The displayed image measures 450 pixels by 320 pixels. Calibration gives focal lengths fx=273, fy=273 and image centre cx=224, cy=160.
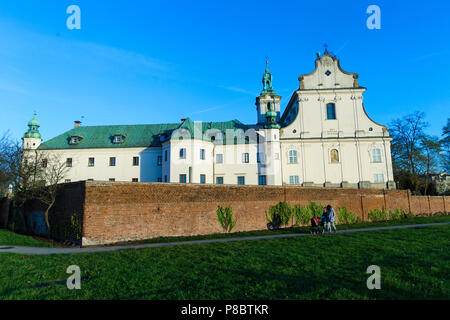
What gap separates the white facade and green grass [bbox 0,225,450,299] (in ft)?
72.6

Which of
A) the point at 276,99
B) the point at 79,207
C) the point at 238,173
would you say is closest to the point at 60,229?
the point at 79,207

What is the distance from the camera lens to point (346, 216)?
23203mm

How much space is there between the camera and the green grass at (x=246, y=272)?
5.82m

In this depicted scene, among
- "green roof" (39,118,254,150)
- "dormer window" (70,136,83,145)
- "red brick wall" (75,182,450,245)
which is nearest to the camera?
"red brick wall" (75,182,450,245)

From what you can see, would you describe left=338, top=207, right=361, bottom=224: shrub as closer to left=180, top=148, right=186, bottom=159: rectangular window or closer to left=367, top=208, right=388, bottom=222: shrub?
left=367, top=208, right=388, bottom=222: shrub

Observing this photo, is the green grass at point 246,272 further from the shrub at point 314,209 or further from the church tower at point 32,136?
the church tower at point 32,136

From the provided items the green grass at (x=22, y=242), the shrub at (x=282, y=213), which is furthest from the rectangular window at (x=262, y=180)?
the green grass at (x=22, y=242)

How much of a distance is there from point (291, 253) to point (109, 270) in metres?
6.08

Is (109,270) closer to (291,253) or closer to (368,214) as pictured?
(291,253)

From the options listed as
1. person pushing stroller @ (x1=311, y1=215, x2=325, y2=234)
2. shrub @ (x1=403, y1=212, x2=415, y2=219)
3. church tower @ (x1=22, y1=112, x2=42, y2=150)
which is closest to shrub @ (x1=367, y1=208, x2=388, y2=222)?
shrub @ (x1=403, y1=212, x2=415, y2=219)

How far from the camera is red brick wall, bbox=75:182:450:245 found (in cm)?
1512

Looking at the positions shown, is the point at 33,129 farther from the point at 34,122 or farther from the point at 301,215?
the point at 301,215

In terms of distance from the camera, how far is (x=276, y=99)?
4594 cm

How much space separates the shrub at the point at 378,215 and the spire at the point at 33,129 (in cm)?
4478
